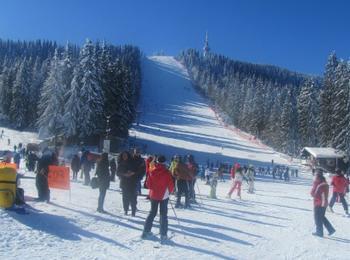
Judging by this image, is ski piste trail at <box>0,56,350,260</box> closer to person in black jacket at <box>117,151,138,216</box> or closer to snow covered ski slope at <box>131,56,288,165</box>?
person in black jacket at <box>117,151,138,216</box>

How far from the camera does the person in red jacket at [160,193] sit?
9406 millimetres

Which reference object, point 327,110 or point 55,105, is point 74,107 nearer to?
point 55,105

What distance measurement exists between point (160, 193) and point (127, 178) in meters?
2.03

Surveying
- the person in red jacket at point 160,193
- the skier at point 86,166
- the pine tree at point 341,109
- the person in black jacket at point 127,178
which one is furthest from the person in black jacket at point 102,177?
the pine tree at point 341,109

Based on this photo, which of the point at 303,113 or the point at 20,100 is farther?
the point at 20,100

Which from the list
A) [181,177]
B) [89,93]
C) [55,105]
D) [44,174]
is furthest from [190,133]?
[44,174]

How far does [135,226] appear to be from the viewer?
10594 mm

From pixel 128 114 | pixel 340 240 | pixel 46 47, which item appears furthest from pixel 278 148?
pixel 46 47

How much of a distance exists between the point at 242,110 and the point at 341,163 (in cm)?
5722

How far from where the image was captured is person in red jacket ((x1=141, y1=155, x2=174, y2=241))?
370 inches

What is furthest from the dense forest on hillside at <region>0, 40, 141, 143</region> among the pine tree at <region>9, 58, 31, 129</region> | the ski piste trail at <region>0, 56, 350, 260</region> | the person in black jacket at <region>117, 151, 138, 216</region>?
the person in black jacket at <region>117, 151, 138, 216</region>

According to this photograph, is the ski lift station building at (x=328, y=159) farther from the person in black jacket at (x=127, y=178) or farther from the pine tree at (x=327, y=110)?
the person in black jacket at (x=127, y=178)

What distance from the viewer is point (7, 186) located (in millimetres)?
9898

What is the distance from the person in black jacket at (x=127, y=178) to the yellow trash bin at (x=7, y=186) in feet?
7.95
